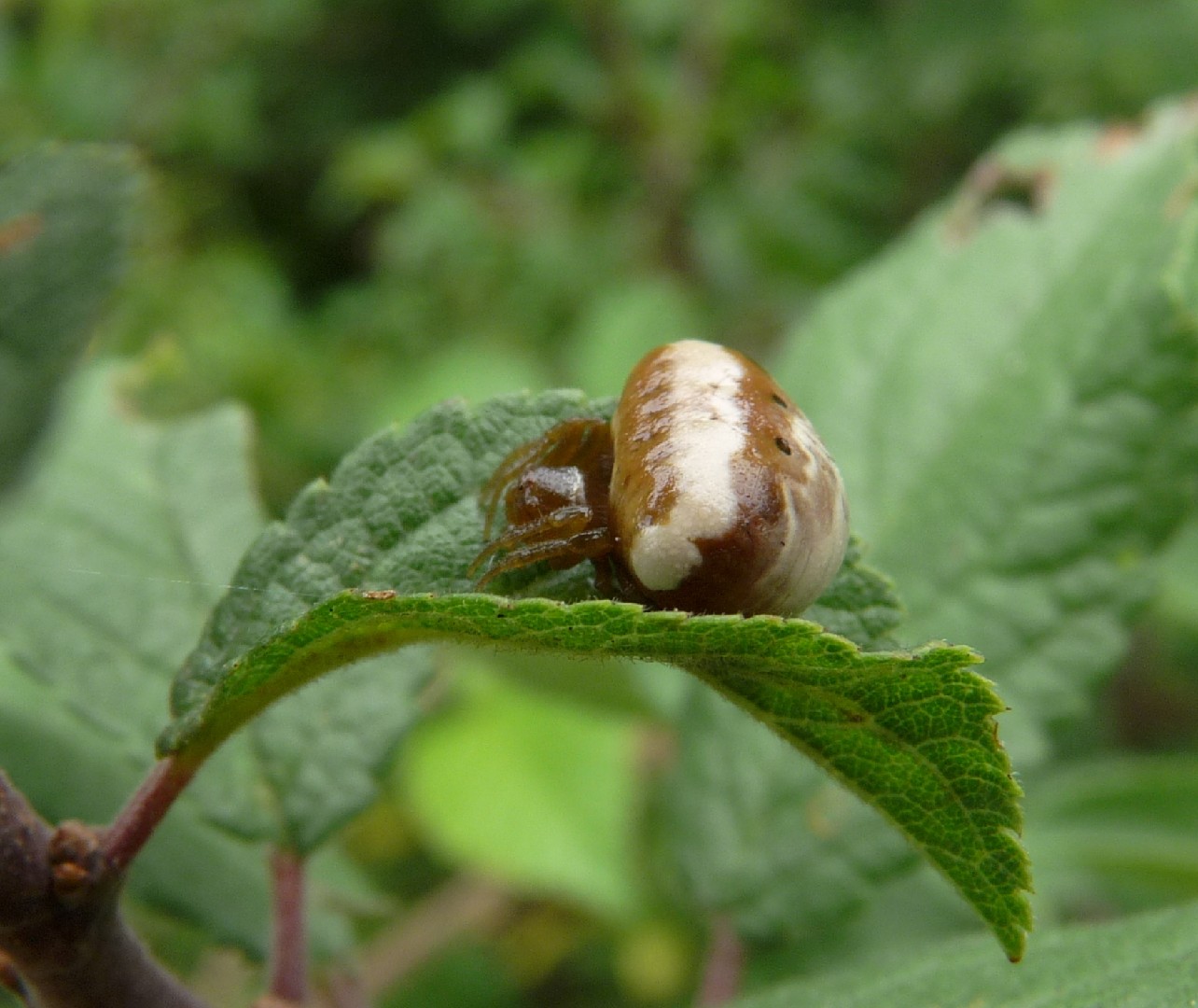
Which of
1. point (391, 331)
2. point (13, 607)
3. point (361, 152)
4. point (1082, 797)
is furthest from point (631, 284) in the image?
point (13, 607)

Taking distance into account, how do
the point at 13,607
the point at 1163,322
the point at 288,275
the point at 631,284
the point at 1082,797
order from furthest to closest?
1. the point at 288,275
2. the point at 631,284
3. the point at 1082,797
4. the point at 1163,322
5. the point at 13,607

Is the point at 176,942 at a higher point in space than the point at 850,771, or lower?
lower

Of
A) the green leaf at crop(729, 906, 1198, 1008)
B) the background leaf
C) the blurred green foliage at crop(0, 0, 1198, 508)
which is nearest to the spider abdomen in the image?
the green leaf at crop(729, 906, 1198, 1008)

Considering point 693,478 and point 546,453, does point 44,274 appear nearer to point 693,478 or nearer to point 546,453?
point 546,453

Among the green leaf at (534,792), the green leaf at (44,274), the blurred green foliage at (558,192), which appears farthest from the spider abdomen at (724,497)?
the blurred green foliage at (558,192)

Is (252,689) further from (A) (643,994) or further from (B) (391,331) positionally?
(B) (391,331)
